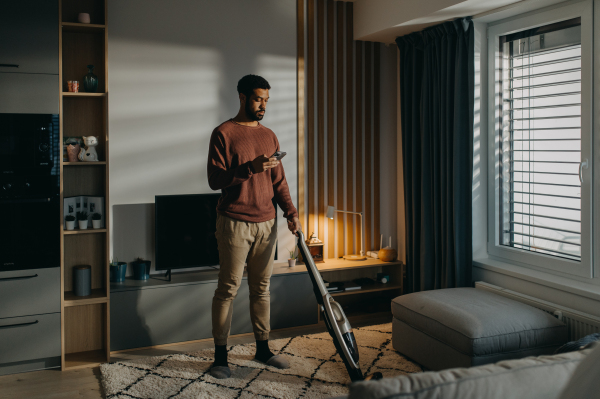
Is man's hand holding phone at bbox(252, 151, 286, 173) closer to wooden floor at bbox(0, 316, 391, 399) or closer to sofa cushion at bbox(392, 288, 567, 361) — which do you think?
sofa cushion at bbox(392, 288, 567, 361)

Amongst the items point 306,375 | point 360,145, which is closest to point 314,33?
point 360,145

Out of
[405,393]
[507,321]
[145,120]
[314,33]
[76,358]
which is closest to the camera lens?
[405,393]

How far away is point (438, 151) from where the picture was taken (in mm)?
3541

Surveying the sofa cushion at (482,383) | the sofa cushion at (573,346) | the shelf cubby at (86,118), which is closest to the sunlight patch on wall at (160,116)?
the shelf cubby at (86,118)

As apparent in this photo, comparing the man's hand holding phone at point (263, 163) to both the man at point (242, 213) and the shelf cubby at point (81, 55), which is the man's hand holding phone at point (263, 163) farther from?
the shelf cubby at point (81, 55)

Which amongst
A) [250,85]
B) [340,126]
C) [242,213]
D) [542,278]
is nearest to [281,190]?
[242,213]

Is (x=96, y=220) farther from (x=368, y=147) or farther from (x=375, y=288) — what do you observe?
(x=368, y=147)

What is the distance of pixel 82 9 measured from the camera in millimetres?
3236

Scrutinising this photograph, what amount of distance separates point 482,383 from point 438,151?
272 centimetres

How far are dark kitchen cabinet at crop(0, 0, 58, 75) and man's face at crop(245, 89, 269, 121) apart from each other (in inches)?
44.7

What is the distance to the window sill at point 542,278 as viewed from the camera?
8.73ft

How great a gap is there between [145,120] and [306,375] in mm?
2030

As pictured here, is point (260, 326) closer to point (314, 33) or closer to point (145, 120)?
point (145, 120)

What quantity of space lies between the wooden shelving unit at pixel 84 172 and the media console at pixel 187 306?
0.14 m
